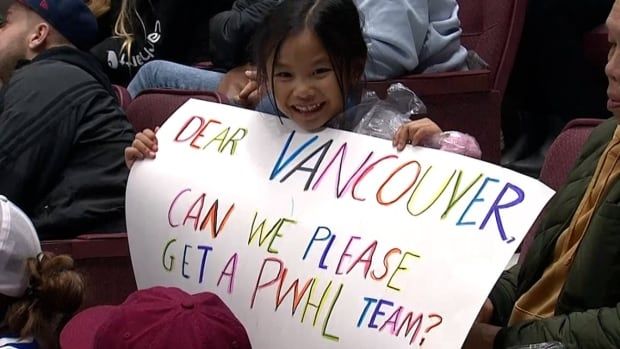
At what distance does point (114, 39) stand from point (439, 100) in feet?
3.97

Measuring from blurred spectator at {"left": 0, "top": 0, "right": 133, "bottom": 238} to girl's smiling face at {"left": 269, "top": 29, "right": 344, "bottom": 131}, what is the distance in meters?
0.58

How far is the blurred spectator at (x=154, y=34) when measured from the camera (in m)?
3.18

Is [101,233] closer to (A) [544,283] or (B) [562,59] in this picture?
(A) [544,283]

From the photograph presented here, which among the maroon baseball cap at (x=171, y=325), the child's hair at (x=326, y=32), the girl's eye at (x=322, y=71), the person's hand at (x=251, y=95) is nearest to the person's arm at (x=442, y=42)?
the person's hand at (x=251, y=95)

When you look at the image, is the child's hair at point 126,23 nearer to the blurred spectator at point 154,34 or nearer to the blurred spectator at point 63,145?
the blurred spectator at point 154,34

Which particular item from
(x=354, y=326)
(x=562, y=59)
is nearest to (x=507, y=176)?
(x=354, y=326)

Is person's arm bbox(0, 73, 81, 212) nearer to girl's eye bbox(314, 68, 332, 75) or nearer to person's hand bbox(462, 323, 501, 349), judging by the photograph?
girl's eye bbox(314, 68, 332, 75)

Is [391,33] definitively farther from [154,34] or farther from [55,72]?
[154,34]

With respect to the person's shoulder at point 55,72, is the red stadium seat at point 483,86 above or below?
below

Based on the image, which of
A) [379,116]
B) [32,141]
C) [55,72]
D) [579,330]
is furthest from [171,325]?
[55,72]

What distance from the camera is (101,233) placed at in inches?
79.7

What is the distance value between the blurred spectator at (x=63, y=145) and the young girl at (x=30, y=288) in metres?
0.30

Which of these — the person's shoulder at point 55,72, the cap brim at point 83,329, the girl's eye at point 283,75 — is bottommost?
the cap brim at point 83,329

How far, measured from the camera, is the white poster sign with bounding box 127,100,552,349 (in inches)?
53.4
